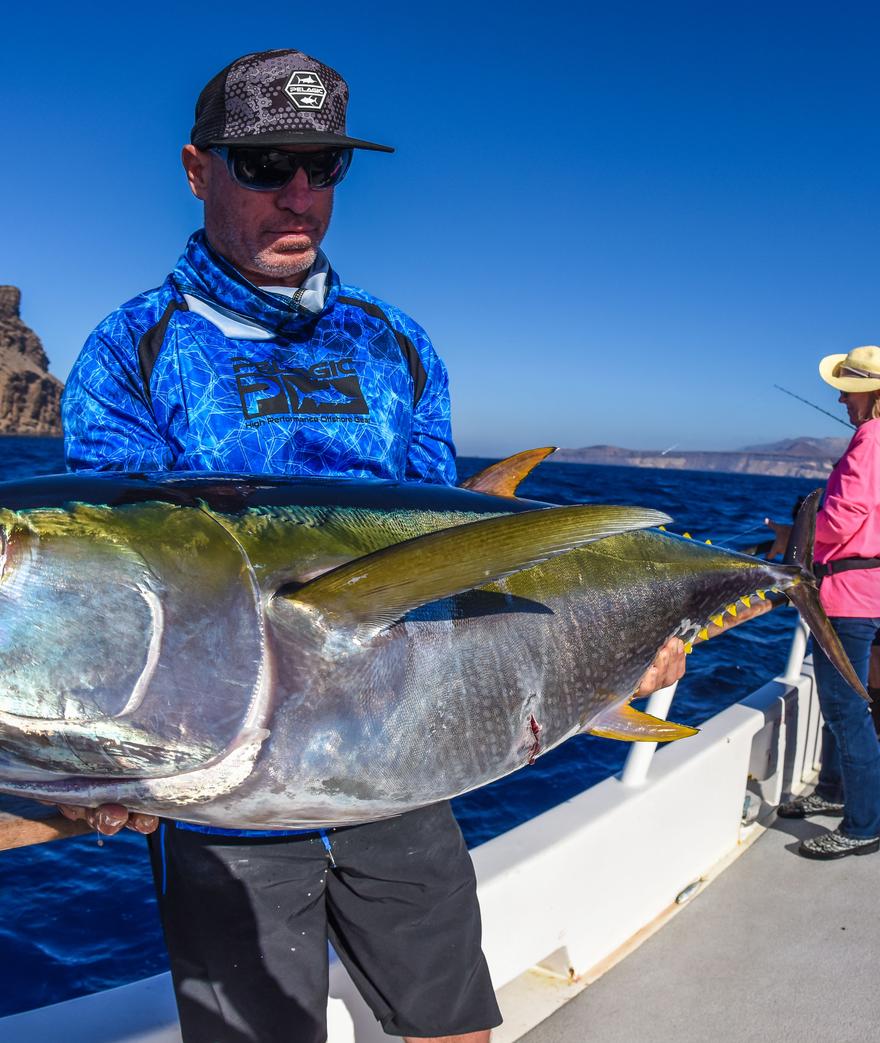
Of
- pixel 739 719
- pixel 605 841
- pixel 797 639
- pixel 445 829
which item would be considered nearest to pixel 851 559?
pixel 797 639

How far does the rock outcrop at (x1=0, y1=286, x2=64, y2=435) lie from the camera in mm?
95250

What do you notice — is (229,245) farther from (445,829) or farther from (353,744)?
(445,829)

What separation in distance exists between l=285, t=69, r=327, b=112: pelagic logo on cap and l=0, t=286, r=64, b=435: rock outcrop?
102m

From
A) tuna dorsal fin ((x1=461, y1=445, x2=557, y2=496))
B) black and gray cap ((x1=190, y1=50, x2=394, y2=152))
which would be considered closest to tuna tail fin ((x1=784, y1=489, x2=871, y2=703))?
tuna dorsal fin ((x1=461, y1=445, x2=557, y2=496))

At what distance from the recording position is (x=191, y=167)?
6.48 ft

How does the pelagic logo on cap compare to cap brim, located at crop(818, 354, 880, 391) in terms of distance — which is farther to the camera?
cap brim, located at crop(818, 354, 880, 391)

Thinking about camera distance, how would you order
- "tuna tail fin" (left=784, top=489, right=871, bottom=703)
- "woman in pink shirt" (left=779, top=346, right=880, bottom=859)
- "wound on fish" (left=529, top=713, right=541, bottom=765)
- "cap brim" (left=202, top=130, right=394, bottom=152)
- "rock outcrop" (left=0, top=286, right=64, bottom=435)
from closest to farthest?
"wound on fish" (left=529, top=713, right=541, bottom=765) → "cap brim" (left=202, top=130, right=394, bottom=152) → "tuna tail fin" (left=784, top=489, right=871, bottom=703) → "woman in pink shirt" (left=779, top=346, right=880, bottom=859) → "rock outcrop" (left=0, top=286, right=64, bottom=435)

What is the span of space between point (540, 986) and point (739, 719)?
1.51 metres

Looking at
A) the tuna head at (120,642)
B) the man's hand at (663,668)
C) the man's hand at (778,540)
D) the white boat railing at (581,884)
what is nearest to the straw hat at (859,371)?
the man's hand at (778,540)

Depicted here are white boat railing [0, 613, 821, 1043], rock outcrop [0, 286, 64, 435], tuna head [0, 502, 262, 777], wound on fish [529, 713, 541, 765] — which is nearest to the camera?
tuna head [0, 502, 262, 777]

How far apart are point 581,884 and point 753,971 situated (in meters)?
0.73

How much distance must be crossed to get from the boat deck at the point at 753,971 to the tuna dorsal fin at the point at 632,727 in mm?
1297

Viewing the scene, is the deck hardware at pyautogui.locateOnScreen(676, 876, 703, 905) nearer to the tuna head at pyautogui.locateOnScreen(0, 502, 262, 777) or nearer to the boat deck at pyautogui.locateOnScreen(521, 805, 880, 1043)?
the boat deck at pyautogui.locateOnScreen(521, 805, 880, 1043)

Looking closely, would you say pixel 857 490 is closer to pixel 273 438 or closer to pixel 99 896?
pixel 273 438
